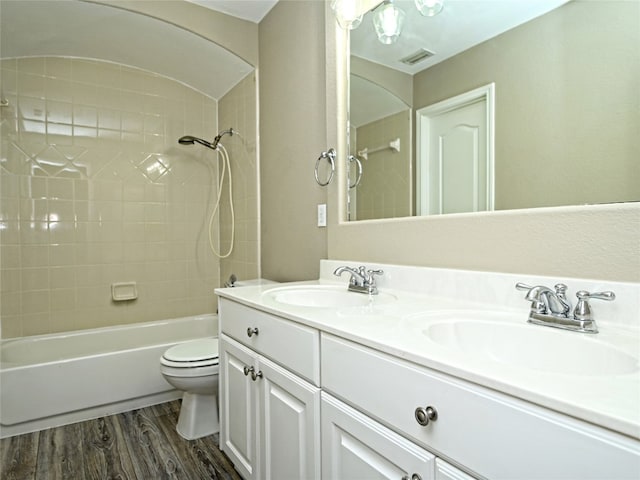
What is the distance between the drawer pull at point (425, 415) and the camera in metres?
0.68

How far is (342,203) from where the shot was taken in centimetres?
178

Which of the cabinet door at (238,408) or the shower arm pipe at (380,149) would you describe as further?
the shower arm pipe at (380,149)

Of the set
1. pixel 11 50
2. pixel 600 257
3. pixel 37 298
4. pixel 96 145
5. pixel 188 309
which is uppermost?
pixel 11 50

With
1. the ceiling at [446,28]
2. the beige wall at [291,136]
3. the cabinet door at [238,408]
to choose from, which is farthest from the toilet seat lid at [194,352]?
the ceiling at [446,28]

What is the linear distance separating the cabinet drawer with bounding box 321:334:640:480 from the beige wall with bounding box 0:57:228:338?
8.01ft

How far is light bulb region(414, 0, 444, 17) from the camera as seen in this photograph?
4.57ft

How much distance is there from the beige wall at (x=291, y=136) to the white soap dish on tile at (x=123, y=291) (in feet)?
3.64

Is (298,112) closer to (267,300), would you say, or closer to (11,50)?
(267,300)

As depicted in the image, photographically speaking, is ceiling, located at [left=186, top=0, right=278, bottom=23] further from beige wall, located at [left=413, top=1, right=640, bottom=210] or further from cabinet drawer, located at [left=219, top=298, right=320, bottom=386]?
cabinet drawer, located at [left=219, top=298, right=320, bottom=386]

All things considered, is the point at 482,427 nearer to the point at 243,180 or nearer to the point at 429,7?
the point at 429,7

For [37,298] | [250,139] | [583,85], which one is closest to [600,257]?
[583,85]

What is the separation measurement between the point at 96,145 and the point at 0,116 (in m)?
0.54

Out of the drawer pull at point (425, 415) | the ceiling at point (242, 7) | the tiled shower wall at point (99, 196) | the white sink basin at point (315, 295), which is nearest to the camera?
the drawer pull at point (425, 415)

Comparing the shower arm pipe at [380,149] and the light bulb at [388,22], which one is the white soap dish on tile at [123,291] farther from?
the light bulb at [388,22]
